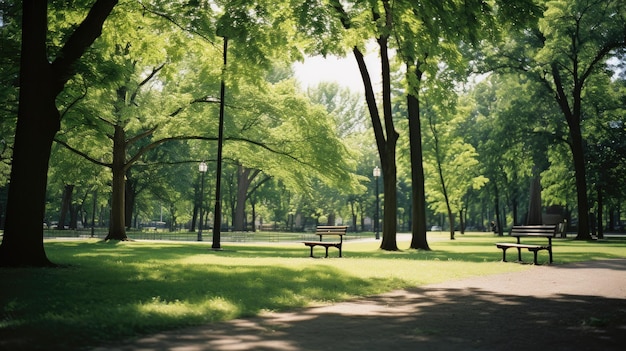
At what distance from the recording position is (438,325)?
19.3 feet

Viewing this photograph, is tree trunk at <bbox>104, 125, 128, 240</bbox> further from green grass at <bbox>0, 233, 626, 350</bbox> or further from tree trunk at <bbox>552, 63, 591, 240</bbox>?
tree trunk at <bbox>552, 63, 591, 240</bbox>

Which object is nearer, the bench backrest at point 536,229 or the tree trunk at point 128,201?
the bench backrest at point 536,229

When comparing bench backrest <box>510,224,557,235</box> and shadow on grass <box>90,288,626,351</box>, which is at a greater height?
bench backrest <box>510,224,557,235</box>

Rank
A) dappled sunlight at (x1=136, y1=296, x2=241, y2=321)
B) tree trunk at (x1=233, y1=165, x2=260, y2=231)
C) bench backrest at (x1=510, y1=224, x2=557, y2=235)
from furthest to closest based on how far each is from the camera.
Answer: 1. tree trunk at (x1=233, y1=165, x2=260, y2=231)
2. bench backrest at (x1=510, y1=224, x2=557, y2=235)
3. dappled sunlight at (x1=136, y1=296, x2=241, y2=321)

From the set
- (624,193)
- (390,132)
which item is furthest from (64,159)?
(624,193)

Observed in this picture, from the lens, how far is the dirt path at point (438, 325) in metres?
4.91

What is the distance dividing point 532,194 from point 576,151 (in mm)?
13483

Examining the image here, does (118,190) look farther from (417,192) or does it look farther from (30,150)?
(30,150)

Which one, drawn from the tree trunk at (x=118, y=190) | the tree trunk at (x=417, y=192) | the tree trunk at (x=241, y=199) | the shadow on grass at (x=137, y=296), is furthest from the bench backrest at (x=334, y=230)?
the tree trunk at (x=241, y=199)

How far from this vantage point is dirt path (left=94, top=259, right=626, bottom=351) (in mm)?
4910

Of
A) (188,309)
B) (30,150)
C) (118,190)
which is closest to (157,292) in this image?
(188,309)

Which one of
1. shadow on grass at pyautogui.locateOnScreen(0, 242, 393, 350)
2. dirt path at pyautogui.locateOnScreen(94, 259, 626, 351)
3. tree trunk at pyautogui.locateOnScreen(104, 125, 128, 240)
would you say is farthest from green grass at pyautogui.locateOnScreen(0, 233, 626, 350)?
tree trunk at pyautogui.locateOnScreen(104, 125, 128, 240)

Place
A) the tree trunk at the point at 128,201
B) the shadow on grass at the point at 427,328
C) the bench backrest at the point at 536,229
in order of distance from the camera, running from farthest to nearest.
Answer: the tree trunk at the point at 128,201 < the bench backrest at the point at 536,229 < the shadow on grass at the point at 427,328

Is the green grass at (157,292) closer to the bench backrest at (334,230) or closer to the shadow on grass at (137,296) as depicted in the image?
the shadow on grass at (137,296)
